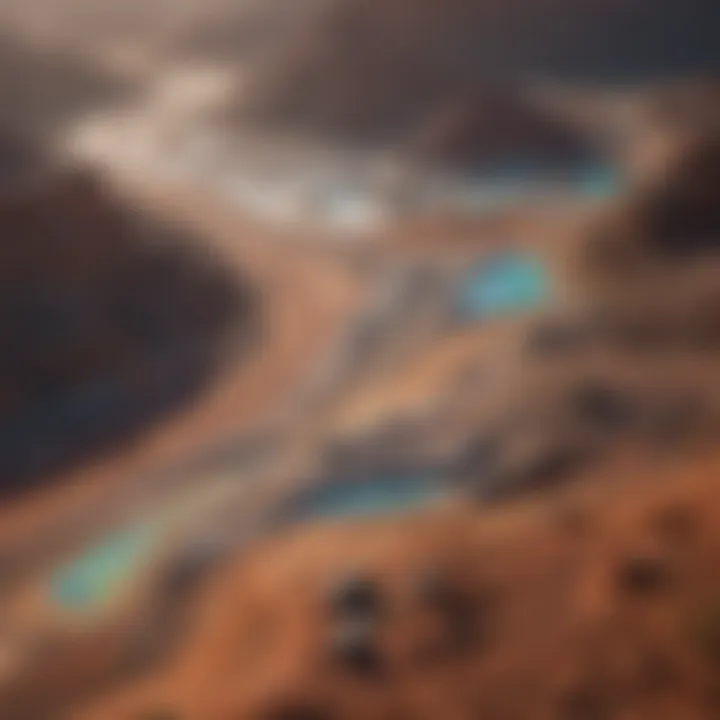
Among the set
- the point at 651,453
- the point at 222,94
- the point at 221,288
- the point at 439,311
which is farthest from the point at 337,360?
the point at 222,94

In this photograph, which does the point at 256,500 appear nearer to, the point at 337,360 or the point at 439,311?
the point at 337,360

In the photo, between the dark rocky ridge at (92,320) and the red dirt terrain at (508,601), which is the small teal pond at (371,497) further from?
the dark rocky ridge at (92,320)

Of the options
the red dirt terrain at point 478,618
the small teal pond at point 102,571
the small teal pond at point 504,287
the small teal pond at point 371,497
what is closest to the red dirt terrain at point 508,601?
the red dirt terrain at point 478,618

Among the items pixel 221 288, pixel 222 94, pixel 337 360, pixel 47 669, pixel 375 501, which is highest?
pixel 222 94

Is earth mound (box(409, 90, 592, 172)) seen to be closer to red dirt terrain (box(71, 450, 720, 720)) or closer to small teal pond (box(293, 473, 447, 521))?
small teal pond (box(293, 473, 447, 521))

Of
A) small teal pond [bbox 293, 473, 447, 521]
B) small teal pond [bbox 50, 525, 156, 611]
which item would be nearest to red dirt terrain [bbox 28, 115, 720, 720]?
small teal pond [bbox 293, 473, 447, 521]
